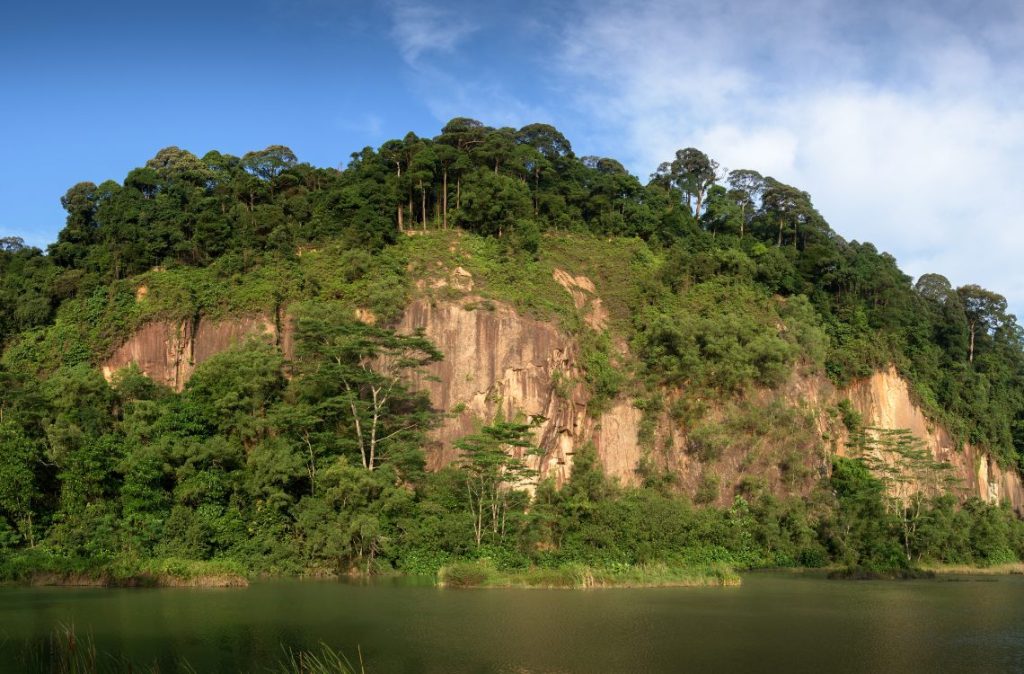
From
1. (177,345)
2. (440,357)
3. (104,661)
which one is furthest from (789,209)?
Answer: (104,661)

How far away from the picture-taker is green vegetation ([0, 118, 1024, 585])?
29.9 m

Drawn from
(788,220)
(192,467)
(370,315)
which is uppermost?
(788,220)

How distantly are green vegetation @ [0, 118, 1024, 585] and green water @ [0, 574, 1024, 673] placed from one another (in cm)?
459

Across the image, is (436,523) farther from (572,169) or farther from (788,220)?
(788,220)

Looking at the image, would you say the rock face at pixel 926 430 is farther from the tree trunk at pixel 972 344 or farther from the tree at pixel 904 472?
the tree trunk at pixel 972 344

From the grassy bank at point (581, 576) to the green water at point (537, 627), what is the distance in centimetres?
152

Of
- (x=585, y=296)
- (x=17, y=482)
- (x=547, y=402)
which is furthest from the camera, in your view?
(x=585, y=296)

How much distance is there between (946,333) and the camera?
54438 millimetres

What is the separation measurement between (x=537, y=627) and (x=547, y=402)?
20170mm

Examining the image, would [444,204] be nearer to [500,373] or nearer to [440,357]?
[500,373]

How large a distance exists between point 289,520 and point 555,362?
1437 cm

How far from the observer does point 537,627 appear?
18.1 metres

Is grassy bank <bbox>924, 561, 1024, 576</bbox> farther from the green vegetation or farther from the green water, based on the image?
the green water

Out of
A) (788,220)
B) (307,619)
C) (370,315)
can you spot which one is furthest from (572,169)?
(307,619)
